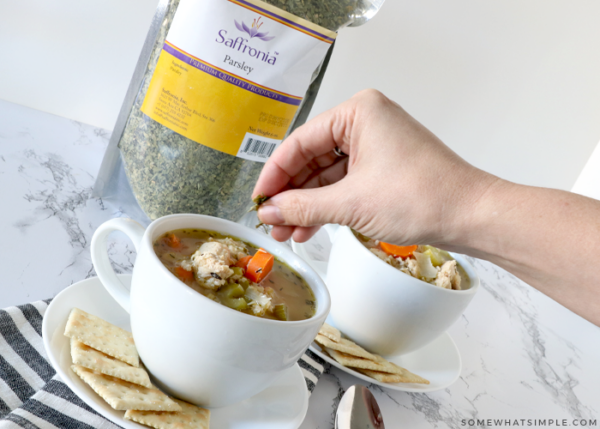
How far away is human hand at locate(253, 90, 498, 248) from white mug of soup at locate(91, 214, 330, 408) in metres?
0.10

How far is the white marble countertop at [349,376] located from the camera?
743mm

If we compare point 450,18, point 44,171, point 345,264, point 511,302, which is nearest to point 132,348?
point 345,264

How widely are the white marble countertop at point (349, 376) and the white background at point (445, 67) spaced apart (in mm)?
127

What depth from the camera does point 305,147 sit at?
0.84 metres

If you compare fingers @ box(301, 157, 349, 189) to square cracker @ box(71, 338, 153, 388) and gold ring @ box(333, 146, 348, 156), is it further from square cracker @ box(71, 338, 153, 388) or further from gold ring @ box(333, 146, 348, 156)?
square cracker @ box(71, 338, 153, 388)

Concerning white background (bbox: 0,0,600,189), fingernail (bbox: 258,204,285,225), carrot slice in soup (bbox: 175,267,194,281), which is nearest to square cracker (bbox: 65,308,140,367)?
carrot slice in soup (bbox: 175,267,194,281)

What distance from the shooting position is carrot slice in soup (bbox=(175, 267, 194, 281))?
56 cm

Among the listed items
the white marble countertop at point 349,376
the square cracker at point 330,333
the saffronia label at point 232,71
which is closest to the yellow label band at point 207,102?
the saffronia label at point 232,71

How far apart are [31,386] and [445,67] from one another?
1.34 meters

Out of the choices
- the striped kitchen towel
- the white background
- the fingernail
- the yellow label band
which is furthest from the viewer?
the white background

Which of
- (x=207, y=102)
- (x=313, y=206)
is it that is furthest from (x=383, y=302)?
(x=207, y=102)

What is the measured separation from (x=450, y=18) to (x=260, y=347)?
1221 millimetres

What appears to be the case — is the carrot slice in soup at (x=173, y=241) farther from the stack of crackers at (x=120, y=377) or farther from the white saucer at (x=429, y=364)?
the white saucer at (x=429, y=364)

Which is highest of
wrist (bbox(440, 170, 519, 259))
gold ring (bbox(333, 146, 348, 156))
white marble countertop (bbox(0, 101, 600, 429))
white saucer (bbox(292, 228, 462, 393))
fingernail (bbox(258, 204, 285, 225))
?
wrist (bbox(440, 170, 519, 259))
